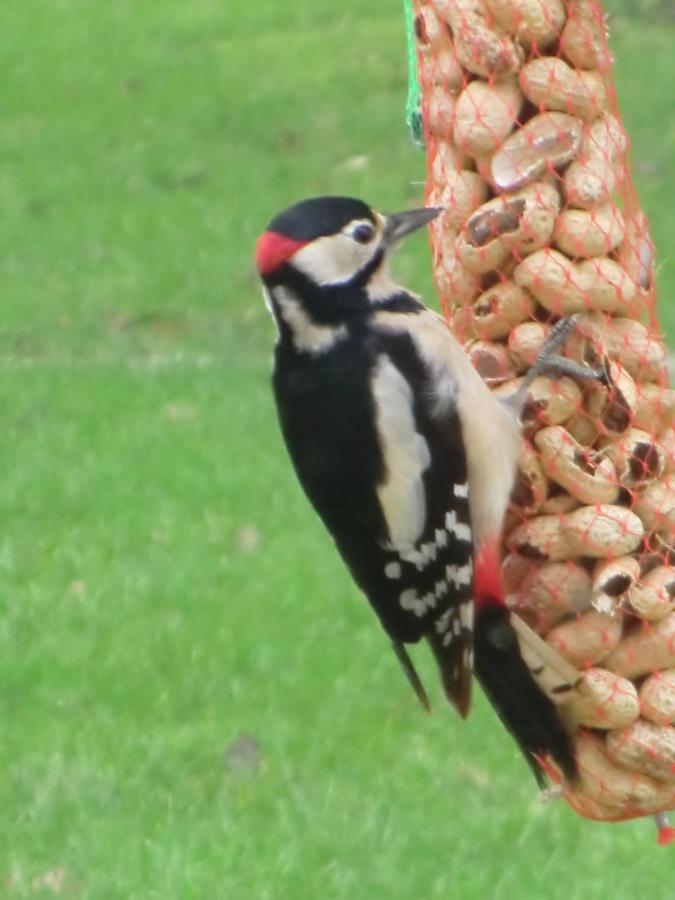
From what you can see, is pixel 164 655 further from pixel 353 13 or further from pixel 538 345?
pixel 353 13

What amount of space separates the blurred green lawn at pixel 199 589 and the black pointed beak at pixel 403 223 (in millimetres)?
1836

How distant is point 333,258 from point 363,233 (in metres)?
0.06

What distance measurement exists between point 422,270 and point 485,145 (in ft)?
23.0

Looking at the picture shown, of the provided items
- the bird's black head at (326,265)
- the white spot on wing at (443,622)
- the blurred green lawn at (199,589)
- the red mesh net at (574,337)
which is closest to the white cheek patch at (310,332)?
the bird's black head at (326,265)

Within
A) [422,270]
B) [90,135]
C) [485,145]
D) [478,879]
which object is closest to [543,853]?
[478,879]

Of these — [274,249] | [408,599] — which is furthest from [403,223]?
[408,599]

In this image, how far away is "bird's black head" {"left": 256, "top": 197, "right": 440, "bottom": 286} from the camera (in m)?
3.18

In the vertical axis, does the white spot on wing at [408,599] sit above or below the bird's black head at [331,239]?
below

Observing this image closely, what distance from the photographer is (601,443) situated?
341 cm

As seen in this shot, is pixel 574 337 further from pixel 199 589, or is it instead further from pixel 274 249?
pixel 199 589

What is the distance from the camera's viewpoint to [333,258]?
10.7 ft

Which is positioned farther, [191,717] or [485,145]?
[191,717]

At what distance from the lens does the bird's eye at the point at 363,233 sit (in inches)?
127

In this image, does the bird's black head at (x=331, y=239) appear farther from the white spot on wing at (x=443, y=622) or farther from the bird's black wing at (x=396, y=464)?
the white spot on wing at (x=443, y=622)
